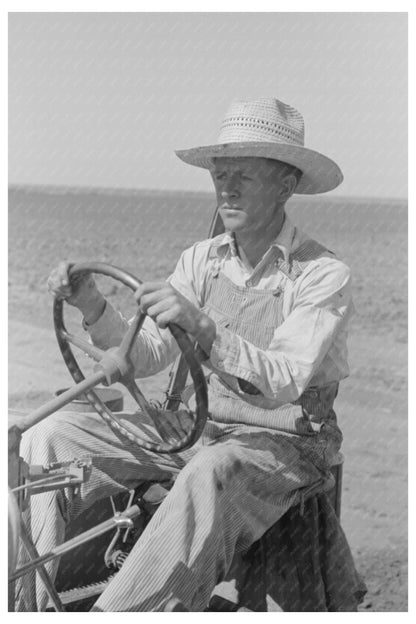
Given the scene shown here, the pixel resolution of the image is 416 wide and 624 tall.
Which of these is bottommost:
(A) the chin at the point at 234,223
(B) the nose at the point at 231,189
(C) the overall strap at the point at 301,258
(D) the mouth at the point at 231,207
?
(C) the overall strap at the point at 301,258

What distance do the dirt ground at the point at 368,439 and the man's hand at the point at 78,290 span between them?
185 centimetres

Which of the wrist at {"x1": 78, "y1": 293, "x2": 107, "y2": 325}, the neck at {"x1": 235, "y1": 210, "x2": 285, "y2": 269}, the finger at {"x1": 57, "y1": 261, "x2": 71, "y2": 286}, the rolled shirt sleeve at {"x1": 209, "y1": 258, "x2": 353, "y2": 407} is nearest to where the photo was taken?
the rolled shirt sleeve at {"x1": 209, "y1": 258, "x2": 353, "y2": 407}

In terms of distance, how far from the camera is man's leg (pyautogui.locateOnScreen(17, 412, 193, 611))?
2441 mm

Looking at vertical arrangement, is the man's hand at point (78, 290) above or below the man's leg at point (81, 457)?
→ above

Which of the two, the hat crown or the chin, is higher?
the hat crown

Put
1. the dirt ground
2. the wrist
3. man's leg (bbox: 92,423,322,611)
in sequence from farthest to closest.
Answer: the dirt ground < the wrist < man's leg (bbox: 92,423,322,611)

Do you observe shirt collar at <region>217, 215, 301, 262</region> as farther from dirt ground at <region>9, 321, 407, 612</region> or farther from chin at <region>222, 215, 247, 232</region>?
dirt ground at <region>9, 321, 407, 612</region>

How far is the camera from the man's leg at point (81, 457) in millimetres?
2441

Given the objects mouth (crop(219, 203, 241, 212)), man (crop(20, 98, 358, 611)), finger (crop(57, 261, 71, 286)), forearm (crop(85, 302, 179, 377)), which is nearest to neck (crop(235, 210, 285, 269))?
man (crop(20, 98, 358, 611))

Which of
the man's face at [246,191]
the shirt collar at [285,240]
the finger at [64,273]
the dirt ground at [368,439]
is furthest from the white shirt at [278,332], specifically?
the dirt ground at [368,439]

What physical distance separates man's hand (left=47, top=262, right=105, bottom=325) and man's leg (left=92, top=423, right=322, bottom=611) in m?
0.54

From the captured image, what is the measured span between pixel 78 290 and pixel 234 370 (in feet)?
1.77

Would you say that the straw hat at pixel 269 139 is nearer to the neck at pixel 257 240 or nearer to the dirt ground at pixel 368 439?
the neck at pixel 257 240

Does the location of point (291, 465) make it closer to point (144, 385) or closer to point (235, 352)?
point (235, 352)
